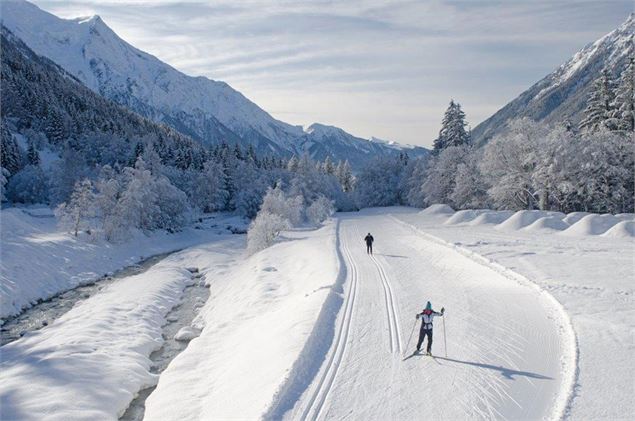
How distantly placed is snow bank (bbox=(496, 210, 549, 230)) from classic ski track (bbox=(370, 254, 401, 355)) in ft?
64.4

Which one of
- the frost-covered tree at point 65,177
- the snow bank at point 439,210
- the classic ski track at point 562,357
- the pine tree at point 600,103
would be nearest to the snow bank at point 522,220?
the pine tree at point 600,103

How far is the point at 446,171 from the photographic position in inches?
2655

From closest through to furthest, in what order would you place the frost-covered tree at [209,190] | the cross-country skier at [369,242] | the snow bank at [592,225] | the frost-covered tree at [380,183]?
1. the cross-country skier at [369,242]
2. the snow bank at [592,225]
3. the frost-covered tree at [209,190]
4. the frost-covered tree at [380,183]

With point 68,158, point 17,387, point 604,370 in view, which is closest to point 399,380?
point 604,370

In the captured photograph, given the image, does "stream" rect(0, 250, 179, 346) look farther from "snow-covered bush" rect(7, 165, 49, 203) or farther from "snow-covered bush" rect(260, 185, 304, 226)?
"snow-covered bush" rect(7, 165, 49, 203)

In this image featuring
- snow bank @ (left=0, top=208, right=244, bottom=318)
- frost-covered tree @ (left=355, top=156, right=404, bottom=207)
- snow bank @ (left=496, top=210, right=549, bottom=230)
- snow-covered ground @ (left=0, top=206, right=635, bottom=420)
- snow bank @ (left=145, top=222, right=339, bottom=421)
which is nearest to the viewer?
snow-covered ground @ (left=0, top=206, right=635, bottom=420)

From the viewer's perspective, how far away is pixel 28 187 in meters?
68.8

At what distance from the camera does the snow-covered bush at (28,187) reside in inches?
2685

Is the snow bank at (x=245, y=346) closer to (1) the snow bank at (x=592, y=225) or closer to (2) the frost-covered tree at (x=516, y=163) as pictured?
(1) the snow bank at (x=592, y=225)

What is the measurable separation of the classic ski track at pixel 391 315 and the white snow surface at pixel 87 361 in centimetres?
887

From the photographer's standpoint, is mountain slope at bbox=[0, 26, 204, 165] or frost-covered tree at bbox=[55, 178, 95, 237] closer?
frost-covered tree at bbox=[55, 178, 95, 237]

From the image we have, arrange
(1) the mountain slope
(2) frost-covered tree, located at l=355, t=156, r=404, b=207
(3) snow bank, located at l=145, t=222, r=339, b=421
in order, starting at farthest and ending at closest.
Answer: (1) the mountain slope
(2) frost-covered tree, located at l=355, t=156, r=404, b=207
(3) snow bank, located at l=145, t=222, r=339, b=421

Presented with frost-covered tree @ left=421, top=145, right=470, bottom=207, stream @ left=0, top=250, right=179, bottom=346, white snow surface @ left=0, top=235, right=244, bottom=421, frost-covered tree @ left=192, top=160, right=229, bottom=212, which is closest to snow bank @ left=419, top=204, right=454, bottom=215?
frost-covered tree @ left=421, top=145, right=470, bottom=207

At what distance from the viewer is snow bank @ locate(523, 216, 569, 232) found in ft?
119
